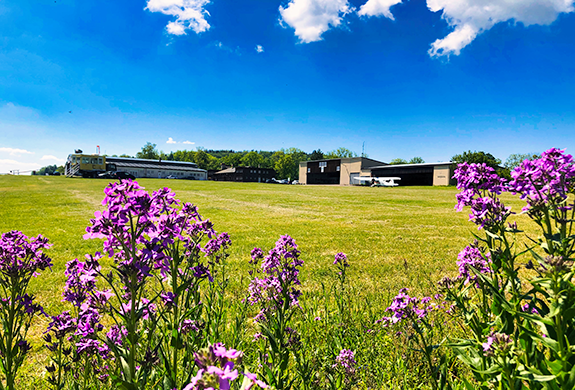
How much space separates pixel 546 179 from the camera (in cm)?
175

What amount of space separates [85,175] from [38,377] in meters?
64.1

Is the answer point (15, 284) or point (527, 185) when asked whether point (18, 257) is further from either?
point (527, 185)

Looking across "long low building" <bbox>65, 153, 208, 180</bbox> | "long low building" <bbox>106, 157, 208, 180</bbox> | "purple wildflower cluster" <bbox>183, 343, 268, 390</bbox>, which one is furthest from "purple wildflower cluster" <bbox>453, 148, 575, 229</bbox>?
"long low building" <bbox>106, 157, 208, 180</bbox>

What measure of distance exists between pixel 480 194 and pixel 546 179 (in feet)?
1.15

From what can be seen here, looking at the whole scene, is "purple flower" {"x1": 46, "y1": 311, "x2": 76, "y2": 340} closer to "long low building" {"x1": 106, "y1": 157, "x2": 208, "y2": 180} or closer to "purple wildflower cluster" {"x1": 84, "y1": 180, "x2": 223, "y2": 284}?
"purple wildflower cluster" {"x1": 84, "y1": 180, "x2": 223, "y2": 284}

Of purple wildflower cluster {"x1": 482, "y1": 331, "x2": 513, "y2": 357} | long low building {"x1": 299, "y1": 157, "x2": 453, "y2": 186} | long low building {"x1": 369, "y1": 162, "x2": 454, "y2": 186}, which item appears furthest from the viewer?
long low building {"x1": 299, "y1": 157, "x2": 453, "y2": 186}

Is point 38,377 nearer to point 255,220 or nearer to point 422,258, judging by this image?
point 422,258

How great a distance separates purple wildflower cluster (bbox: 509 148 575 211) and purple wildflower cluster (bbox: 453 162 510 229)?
0.37 ft

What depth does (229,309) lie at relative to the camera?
14.0 feet

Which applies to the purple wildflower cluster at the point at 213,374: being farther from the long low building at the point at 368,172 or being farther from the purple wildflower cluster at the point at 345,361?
the long low building at the point at 368,172

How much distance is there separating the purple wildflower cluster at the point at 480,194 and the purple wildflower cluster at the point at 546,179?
0.11 m

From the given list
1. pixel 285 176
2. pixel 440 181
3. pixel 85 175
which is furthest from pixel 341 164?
pixel 85 175

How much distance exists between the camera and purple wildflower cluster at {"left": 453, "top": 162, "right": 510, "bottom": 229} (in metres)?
1.84

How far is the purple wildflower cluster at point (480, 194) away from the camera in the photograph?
184cm
